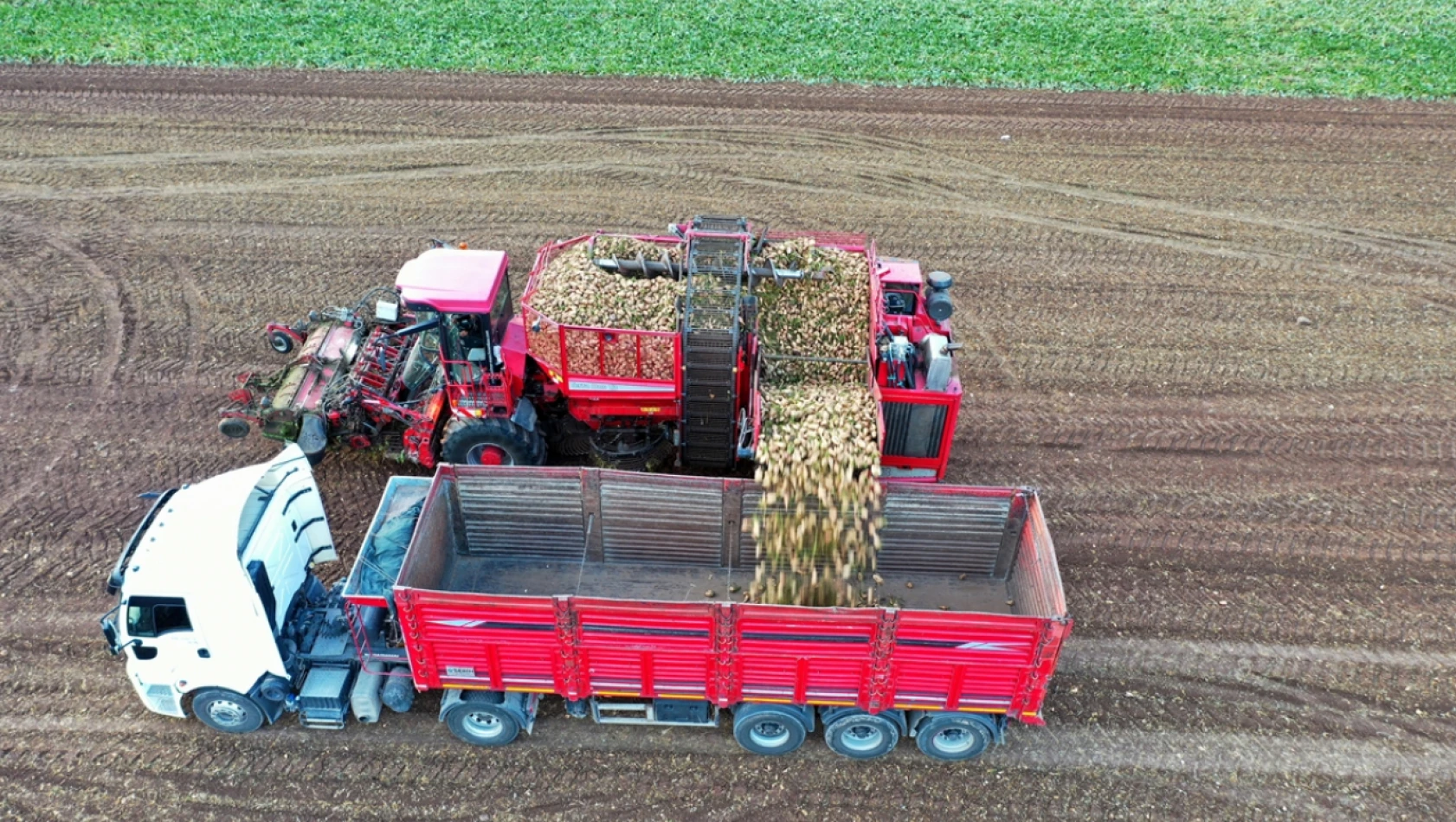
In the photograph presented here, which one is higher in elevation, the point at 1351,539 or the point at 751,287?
the point at 751,287

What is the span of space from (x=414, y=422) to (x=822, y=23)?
58.4ft

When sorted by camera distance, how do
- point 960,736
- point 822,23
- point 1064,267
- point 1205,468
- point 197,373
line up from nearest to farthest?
point 960,736
point 1205,468
point 197,373
point 1064,267
point 822,23

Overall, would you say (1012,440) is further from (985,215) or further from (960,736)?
(985,215)

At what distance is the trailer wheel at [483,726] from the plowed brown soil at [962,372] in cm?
16

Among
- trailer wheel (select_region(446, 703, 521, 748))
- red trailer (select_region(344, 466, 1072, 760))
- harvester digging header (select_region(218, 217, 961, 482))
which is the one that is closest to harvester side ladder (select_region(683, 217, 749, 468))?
harvester digging header (select_region(218, 217, 961, 482))

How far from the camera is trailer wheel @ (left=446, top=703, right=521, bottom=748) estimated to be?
8.33 meters

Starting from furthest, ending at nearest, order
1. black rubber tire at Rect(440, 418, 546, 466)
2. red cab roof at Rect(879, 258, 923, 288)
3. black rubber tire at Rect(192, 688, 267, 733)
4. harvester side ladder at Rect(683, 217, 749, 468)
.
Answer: red cab roof at Rect(879, 258, 923, 288)
black rubber tire at Rect(440, 418, 546, 466)
harvester side ladder at Rect(683, 217, 749, 468)
black rubber tire at Rect(192, 688, 267, 733)

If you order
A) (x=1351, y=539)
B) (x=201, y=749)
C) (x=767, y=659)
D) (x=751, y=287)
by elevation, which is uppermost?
(x=751, y=287)

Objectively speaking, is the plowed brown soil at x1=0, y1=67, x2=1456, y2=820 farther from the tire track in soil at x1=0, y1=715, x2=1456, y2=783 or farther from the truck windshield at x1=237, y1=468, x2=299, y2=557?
the truck windshield at x1=237, y1=468, x2=299, y2=557

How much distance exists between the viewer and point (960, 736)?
8344 mm

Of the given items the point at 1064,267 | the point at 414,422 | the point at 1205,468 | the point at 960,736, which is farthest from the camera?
the point at 1064,267

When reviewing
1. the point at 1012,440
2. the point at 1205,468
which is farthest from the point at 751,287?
the point at 1205,468

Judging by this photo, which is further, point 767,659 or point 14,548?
point 14,548

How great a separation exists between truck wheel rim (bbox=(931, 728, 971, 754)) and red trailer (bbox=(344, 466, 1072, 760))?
2 centimetres
